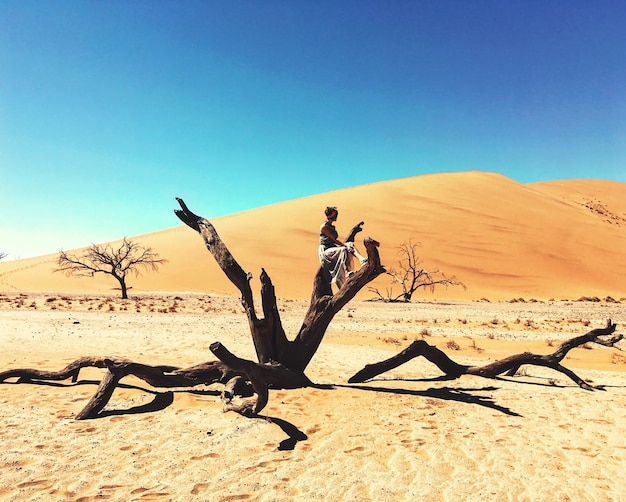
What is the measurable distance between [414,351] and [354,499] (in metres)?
3.23

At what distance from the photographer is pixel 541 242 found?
42.0 metres

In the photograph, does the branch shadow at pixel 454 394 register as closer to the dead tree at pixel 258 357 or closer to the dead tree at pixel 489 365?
the dead tree at pixel 489 365

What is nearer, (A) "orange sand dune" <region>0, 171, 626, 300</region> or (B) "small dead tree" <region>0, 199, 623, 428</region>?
(B) "small dead tree" <region>0, 199, 623, 428</region>

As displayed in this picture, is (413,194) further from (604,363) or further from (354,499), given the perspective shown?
(354,499)

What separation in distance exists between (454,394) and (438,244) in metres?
36.0

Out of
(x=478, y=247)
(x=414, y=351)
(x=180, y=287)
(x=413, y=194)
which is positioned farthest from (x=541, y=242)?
(x=414, y=351)

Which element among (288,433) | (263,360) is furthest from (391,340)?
(288,433)

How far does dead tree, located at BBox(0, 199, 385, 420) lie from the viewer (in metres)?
5.23

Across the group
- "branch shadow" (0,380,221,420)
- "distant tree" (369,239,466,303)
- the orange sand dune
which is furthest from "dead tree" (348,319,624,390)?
the orange sand dune

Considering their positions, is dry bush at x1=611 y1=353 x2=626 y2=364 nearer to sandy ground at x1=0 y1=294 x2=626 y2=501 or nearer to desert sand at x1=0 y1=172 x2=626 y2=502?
desert sand at x1=0 y1=172 x2=626 y2=502

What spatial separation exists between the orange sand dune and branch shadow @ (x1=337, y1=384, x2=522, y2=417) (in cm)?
2368

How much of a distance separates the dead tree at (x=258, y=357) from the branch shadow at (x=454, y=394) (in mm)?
1120

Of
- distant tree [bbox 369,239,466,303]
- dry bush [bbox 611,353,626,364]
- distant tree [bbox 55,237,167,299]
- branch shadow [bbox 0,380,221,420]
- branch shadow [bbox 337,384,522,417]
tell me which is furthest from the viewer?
distant tree [bbox 369,239,466,303]

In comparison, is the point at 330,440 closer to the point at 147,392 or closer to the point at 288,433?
the point at 288,433
